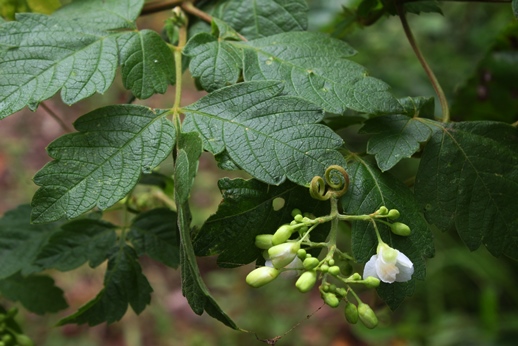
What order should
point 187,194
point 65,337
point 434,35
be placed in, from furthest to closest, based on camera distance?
point 65,337, point 434,35, point 187,194

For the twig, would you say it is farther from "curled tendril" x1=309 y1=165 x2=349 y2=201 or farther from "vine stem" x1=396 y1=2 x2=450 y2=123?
"curled tendril" x1=309 y1=165 x2=349 y2=201

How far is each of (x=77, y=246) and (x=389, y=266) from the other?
72 cm

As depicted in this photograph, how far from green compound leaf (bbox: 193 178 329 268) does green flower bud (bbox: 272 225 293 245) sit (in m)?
0.06

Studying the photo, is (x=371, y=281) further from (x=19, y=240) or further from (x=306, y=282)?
(x=19, y=240)

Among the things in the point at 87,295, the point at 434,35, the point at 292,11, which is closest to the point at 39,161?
the point at 87,295

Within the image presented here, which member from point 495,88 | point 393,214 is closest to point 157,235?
point 393,214

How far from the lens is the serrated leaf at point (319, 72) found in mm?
959

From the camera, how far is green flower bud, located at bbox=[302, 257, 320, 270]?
0.84m

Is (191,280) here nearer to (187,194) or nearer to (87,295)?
(187,194)

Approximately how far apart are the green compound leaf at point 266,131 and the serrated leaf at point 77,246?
0.44 metres

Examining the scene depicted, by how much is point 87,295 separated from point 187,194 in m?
3.24

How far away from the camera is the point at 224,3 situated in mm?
1284

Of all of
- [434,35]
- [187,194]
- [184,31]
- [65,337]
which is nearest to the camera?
[187,194]

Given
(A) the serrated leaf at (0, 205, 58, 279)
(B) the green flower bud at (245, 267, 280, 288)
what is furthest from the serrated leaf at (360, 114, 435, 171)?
(A) the serrated leaf at (0, 205, 58, 279)
